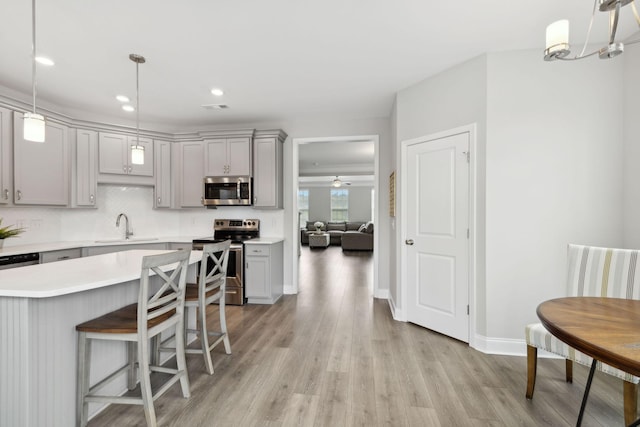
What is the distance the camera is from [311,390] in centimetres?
210

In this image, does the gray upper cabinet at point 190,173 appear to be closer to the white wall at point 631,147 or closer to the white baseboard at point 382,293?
Result: the white baseboard at point 382,293

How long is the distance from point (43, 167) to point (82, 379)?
2.97 meters

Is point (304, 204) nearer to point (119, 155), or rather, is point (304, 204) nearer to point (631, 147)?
point (119, 155)

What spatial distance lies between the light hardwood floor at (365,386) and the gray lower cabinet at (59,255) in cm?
206

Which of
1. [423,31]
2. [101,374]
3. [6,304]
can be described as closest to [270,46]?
[423,31]

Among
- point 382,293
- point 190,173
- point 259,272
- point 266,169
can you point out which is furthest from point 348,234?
point 190,173

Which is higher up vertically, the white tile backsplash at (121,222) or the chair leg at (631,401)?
the white tile backsplash at (121,222)

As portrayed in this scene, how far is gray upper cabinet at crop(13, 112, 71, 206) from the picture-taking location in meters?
3.21

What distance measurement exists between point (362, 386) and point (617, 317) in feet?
4.94

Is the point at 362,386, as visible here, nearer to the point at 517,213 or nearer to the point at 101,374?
the point at 101,374

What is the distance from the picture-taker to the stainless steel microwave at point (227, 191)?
4.35 meters

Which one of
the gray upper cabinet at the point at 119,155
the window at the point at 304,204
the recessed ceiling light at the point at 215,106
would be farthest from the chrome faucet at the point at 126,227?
the window at the point at 304,204

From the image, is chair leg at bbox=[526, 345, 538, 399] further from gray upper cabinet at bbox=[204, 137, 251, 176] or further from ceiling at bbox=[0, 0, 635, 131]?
gray upper cabinet at bbox=[204, 137, 251, 176]

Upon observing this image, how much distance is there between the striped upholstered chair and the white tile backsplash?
11.1ft
